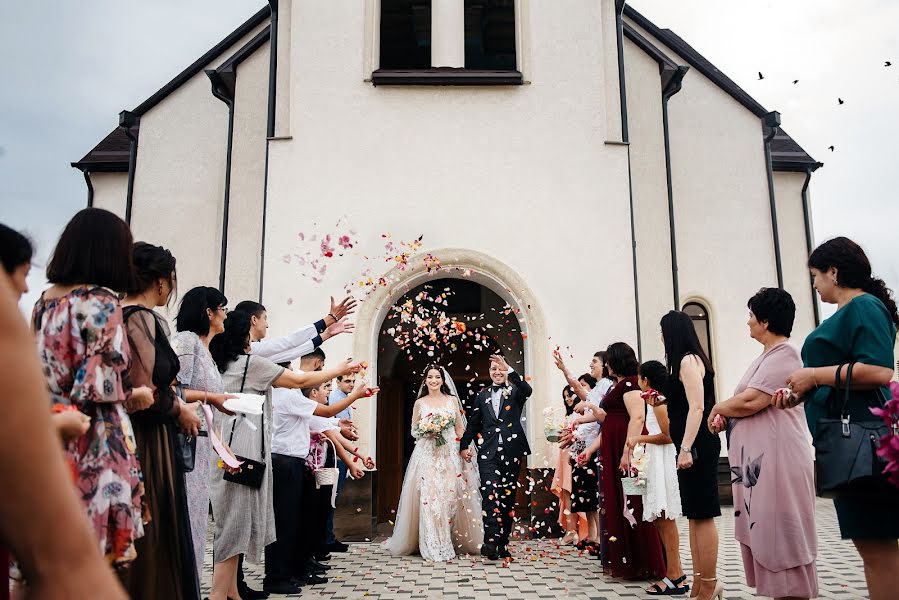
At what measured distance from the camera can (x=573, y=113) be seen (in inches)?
416

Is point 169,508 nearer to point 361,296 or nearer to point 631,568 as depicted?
point 631,568

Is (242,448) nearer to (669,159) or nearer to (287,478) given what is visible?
(287,478)

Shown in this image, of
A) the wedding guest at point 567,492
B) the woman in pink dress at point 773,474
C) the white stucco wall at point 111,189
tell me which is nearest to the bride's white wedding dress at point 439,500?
the wedding guest at point 567,492

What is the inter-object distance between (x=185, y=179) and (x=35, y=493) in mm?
14132

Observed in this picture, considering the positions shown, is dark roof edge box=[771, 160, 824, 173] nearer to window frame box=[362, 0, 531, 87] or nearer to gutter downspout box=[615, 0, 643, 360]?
gutter downspout box=[615, 0, 643, 360]

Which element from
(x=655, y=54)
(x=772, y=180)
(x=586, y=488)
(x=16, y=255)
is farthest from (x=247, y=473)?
(x=772, y=180)

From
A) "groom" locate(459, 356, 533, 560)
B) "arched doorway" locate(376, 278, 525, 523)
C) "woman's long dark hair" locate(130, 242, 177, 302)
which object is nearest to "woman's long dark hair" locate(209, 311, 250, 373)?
"woman's long dark hair" locate(130, 242, 177, 302)

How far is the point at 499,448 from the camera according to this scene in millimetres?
8133

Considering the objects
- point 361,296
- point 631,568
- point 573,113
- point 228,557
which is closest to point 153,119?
point 361,296

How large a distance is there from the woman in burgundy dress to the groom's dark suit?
1508 millimetres

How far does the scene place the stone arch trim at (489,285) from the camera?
980 cm

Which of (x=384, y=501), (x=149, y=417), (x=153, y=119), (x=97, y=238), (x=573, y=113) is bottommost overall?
(x=384, y=501)

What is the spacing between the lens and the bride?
8.22m

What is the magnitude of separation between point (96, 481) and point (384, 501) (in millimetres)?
10326
